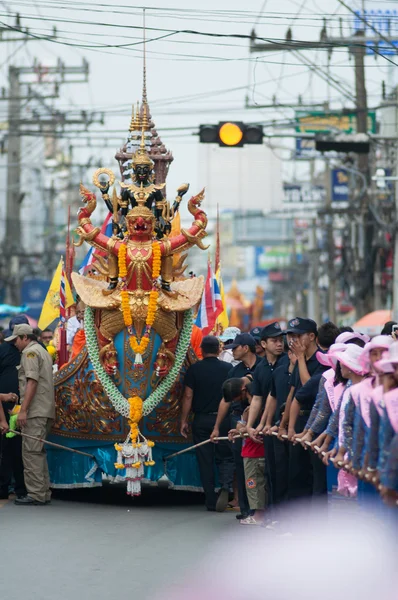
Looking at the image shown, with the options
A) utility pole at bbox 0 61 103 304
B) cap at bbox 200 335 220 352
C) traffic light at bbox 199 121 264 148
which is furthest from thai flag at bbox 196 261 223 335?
utility pole at bbox 0 61 103 304

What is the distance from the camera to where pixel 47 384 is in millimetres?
14305

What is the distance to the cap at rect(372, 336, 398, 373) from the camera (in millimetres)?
7969

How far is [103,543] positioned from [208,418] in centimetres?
303

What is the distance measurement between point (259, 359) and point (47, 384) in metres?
2.27

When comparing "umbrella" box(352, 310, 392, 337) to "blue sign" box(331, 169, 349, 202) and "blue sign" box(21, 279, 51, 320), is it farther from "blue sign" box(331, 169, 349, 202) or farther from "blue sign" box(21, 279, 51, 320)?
"blue sign" box(21, 279, 51, 320)

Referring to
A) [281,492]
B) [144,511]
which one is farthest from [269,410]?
[144,511]

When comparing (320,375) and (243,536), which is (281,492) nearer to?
(243,536)

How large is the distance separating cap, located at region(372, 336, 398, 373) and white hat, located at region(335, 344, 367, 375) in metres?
1.50

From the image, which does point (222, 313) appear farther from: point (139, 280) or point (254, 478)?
point (254, 478)

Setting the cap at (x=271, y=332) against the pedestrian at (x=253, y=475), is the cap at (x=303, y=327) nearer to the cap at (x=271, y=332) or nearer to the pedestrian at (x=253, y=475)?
the cap at (x=271, y=332)

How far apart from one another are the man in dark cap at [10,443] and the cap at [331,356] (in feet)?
14.8

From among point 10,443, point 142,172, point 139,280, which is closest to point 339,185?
point 142,172

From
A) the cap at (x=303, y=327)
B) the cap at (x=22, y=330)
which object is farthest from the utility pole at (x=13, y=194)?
the cap at (x=303, y=327)

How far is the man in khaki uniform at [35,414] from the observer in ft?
46.2
